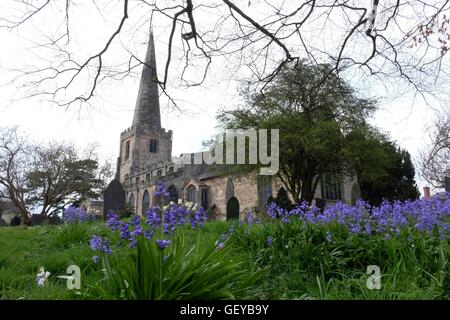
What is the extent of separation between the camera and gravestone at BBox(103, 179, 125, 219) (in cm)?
1325

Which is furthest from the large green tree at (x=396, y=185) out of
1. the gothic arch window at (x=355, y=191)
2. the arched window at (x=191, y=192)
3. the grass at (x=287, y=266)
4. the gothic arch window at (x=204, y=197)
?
the grass at (x=287, y=266)

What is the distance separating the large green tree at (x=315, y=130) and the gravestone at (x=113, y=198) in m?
8.31

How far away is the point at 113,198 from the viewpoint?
13383 mm

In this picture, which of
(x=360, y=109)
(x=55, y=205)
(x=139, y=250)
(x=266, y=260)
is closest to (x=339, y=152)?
(x=360, y=109)

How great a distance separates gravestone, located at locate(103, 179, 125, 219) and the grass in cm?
690

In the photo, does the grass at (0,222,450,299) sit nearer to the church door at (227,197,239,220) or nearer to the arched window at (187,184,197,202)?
the church door at (227,197,239,220)

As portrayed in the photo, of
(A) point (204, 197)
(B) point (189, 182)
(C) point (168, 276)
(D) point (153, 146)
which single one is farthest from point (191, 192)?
(C) point (168, 276)

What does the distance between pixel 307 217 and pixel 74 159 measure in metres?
33.1

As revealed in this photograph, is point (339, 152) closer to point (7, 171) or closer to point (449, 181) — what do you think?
point (449, 181)

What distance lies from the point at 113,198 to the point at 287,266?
999 cm

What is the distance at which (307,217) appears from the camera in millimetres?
6074

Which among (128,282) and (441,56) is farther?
(441,56)

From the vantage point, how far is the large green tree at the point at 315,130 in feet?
66.8
